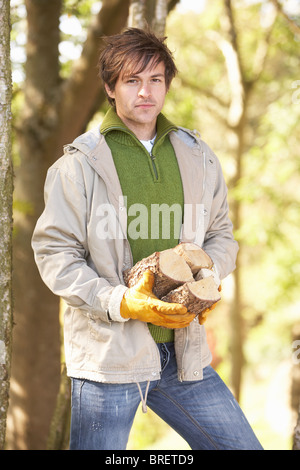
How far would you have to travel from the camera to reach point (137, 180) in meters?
2.12

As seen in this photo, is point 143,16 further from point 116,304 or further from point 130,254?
point 116,304

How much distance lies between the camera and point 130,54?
214 cm

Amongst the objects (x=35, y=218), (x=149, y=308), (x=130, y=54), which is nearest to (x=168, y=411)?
Answer: (x=149, y=308)


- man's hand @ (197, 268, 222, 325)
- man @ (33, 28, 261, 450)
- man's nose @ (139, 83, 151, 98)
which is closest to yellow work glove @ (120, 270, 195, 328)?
man @ (33, 28, 261, 450)

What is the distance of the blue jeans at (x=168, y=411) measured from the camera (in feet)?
6.55

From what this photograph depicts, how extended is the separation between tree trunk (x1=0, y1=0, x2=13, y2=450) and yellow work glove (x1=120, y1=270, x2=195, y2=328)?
667mm

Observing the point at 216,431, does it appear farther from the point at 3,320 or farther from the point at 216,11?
the point at 216,11

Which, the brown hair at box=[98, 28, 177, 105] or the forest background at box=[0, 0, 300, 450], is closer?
the brown hair at box=[98, 28, 177, 105]

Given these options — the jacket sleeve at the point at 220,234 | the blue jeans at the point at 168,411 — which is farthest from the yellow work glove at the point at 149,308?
the jacket sleeve at the point at 220,234

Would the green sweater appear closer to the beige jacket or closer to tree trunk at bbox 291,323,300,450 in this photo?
the beige jacket

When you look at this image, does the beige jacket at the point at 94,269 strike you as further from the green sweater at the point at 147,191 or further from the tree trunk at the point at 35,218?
the tree trunk at the point at 35,218

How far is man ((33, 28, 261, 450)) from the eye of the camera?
1.98m

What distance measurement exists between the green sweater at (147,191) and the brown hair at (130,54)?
0.18 meters

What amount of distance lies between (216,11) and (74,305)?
7.53 m
